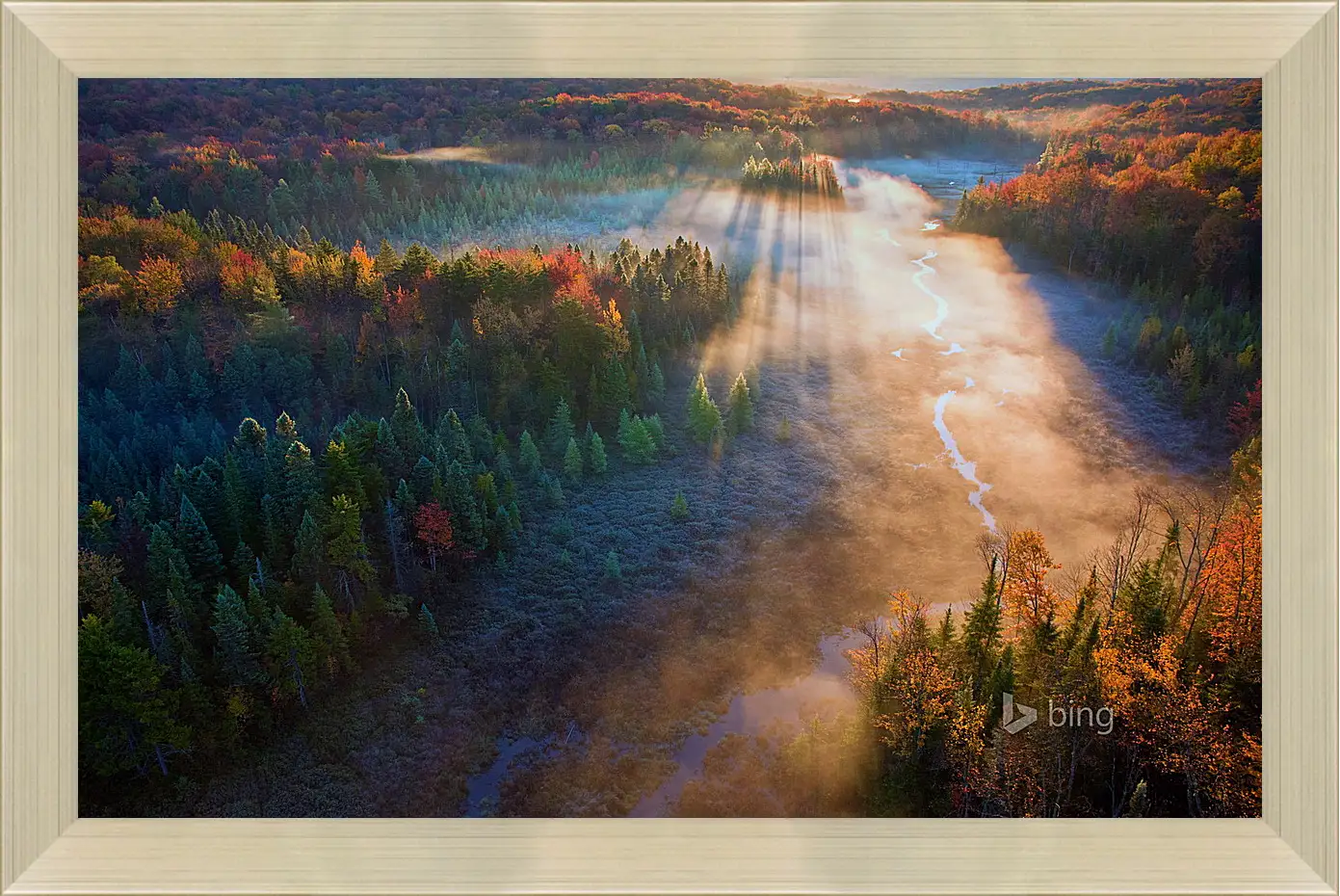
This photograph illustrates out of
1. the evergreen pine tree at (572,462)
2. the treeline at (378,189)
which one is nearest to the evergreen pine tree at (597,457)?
the evergreen pine tree at (572,462)

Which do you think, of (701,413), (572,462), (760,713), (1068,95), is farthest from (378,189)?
(1068,95)

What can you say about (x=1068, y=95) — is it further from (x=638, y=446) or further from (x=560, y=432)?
(x=560, y=432)

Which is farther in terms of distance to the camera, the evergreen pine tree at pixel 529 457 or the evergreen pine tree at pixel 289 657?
the evergreen pine tree at pixel 529 457

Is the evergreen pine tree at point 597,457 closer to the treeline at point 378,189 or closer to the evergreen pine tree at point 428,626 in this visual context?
the evergreen pine tree at point 428,626

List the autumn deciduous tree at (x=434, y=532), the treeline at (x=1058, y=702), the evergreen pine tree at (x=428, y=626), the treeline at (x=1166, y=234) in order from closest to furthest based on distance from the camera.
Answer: the treeline at (x=1058, y=702) < the treeline at (x=1166, y=234) < the evergreen pine tree at (x=428, y=626) < the autumn deciduous tree at (x=434, y=532)

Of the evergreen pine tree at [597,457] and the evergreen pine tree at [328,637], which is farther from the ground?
the evergreen pine tree at [597,457]

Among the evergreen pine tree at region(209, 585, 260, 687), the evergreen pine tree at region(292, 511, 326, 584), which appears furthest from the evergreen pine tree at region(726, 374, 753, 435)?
the evergreen pine tree at region(209, 585, 260, 687)
